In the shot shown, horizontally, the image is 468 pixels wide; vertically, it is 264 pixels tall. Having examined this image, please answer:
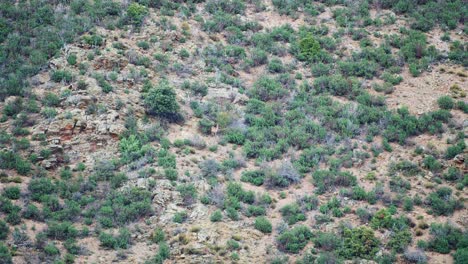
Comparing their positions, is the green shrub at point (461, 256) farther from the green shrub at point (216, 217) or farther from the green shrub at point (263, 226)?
the green shrub at point (216, 217)

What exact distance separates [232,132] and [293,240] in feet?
24.1

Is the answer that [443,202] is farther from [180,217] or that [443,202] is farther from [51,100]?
[51,100]

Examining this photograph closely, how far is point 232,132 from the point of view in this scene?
1270 inches

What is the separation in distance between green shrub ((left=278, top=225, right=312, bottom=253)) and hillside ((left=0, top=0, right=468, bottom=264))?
55 millimetres

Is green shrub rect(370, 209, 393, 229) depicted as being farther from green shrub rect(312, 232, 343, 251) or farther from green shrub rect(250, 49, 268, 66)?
green shrub rect(250, 49, 268, 66)

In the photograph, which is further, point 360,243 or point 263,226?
point 263,226

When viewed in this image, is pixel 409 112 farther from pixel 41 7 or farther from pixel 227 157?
pixel 41 7

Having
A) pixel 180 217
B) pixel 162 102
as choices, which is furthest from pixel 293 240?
pixel 162 102

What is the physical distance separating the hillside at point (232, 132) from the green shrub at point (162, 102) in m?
0.10

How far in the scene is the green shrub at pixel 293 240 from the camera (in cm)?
2661

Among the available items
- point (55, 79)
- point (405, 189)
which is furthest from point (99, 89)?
point (405, 189)

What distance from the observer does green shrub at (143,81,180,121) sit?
31747mm

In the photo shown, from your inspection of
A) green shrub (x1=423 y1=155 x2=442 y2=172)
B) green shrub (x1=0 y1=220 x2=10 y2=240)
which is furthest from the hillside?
green shrub (x1=423 y1=155 x2=442 y2=172)

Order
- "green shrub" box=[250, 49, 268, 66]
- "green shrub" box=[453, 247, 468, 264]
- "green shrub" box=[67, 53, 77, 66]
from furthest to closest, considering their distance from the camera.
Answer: "green shrub" box=[250, 49, 268, 66]
"green shrub" box=[67, 53, 77, 66]
"green shrub" box=[453, 247, 468, 264]
